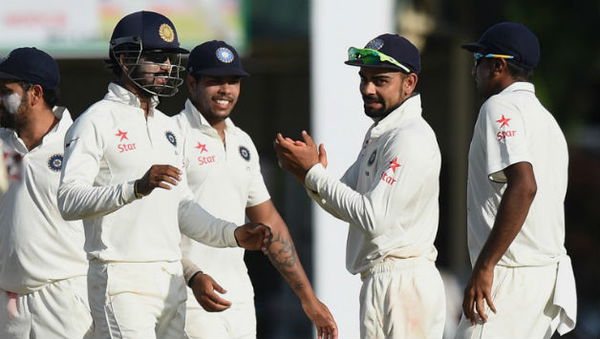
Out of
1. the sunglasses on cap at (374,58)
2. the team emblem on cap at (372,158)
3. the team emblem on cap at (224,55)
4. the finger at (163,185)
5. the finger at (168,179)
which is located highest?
the sunglasses on cap at (374,58)

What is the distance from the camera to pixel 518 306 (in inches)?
255

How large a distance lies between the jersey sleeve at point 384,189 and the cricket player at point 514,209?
261 mm

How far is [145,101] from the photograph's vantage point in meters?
6.73

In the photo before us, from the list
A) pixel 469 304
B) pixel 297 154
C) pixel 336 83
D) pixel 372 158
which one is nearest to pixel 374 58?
pixel 372 158

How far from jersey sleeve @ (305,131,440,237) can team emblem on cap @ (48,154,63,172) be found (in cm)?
130

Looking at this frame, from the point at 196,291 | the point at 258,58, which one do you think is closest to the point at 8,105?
the point at 196,291

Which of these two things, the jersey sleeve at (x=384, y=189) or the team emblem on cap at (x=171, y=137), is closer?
the jersey sleeve at (x=384, y=189)

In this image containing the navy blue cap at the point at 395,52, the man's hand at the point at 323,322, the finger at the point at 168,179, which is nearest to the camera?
the finger at the point at 168,179

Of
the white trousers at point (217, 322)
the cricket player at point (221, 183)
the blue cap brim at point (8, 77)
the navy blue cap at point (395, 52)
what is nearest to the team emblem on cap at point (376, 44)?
the navy blue cap at point (395, 52)

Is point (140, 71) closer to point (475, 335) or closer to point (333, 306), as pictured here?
point (475, 335)

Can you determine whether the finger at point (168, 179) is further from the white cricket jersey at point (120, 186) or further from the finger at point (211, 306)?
the finger at point (211, 306)

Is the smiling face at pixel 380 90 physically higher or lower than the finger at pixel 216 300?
higher

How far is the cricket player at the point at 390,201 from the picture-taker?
656cm

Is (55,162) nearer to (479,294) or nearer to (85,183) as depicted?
(85,183)
